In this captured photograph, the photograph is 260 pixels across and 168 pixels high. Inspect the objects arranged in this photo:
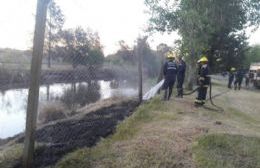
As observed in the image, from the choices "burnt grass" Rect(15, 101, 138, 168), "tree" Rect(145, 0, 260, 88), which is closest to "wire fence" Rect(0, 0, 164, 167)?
"burnt grass" Rect(15, 101, 138, 168)

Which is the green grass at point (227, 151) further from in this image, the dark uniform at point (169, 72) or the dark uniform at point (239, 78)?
the dark uniform at point (239, 78)

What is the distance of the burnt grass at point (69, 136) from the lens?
674 centimetres

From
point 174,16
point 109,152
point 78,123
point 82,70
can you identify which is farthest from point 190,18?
point 109,152

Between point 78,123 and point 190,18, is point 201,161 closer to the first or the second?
point 78,123

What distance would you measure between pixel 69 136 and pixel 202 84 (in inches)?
271

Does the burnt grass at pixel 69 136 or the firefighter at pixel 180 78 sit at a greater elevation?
the firefighter at pixel 180 78

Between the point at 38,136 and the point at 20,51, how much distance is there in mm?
25544

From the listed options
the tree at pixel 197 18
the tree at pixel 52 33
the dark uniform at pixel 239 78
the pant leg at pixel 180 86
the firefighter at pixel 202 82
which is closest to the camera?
the tree at pixel 52 33

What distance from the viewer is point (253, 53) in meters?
95.6

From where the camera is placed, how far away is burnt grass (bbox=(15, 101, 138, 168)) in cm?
674

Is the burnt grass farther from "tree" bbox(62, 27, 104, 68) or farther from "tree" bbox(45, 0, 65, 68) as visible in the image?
"tree" bbox(45, 0, 65, 68)

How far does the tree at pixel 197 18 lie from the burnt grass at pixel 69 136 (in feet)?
37.5

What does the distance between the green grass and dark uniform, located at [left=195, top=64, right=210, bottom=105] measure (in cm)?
579

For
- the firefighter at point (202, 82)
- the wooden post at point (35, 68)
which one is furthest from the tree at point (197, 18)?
the wooden post at point (35, 68)
